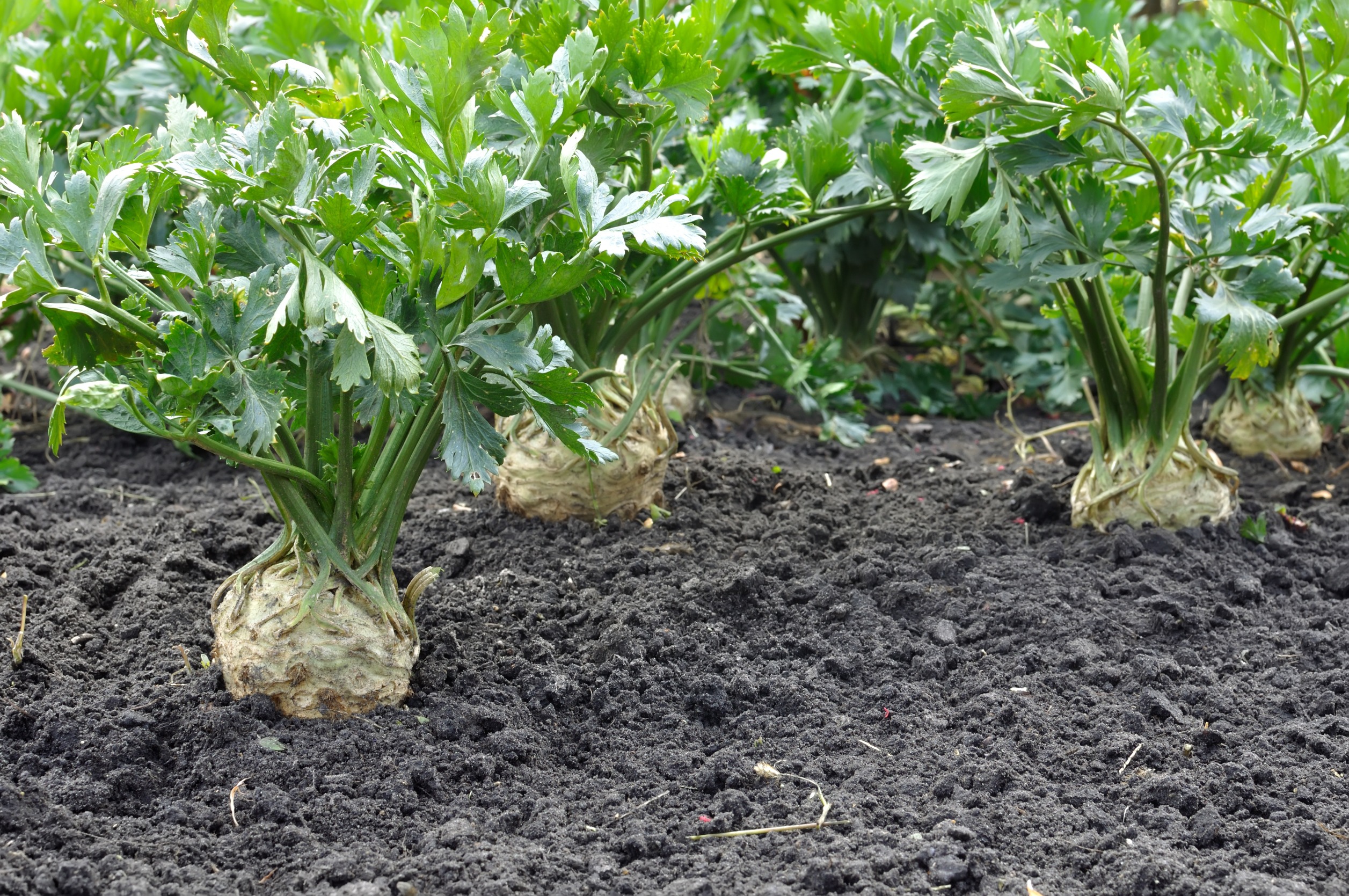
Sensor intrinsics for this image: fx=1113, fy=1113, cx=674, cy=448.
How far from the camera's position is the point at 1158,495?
272 centimetres

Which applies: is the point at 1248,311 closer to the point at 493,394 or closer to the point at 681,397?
the point at 493,394

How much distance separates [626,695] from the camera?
211 centimetres

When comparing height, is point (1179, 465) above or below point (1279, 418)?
above

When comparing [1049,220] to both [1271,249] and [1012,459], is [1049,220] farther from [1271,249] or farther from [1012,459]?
[1012,459]

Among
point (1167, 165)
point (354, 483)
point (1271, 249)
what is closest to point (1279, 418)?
point (1271, 249)

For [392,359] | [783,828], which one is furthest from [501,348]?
[783,828]

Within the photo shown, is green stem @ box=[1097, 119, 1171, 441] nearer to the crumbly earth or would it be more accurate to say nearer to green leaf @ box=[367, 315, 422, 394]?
the crumbly earth

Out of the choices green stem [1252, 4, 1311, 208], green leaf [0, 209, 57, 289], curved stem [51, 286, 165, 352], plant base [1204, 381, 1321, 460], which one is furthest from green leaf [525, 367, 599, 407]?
plant base [1204, 381, 1321, 460]

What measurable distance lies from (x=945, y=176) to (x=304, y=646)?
1487 millimetres

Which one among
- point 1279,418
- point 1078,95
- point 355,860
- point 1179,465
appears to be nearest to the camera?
point 355,860

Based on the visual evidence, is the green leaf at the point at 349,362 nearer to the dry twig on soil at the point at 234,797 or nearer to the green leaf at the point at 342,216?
the green leaf at the point at 342,216

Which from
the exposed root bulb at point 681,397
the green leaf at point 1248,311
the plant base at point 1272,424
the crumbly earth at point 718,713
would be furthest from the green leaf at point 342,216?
the plant base at point 1272,424

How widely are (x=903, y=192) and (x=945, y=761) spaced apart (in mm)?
1248

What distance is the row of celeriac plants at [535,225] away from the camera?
1.60m
